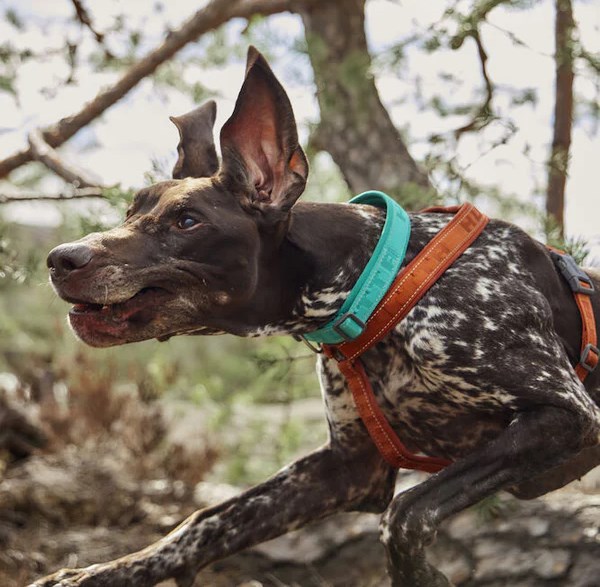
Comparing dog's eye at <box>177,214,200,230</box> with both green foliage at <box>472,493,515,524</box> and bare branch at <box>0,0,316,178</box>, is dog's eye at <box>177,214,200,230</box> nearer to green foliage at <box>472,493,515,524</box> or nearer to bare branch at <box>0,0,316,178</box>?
green foliage at <box>472,493,515,524</box>

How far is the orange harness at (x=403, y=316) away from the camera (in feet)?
11.2

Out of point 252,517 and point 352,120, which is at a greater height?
point 352,120

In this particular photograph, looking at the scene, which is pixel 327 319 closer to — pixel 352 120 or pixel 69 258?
pixel 69 258

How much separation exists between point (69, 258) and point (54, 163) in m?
2.09

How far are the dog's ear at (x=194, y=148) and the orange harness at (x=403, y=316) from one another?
89 centimetres

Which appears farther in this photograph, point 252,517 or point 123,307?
point 252,517

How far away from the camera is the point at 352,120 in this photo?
6.14 meters

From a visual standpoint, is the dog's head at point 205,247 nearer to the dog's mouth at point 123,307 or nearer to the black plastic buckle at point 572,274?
the dog's mouth at point 123,307

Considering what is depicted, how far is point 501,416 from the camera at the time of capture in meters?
3.49

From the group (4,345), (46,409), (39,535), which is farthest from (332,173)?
(4,345)

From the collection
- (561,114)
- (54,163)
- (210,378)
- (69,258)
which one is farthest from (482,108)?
(210,378)

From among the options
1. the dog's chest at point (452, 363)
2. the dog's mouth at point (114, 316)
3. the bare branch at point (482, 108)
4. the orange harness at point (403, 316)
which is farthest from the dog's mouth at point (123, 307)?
the bare branch at point (482, 108)

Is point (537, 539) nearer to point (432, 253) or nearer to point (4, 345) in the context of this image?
point (432, 253)

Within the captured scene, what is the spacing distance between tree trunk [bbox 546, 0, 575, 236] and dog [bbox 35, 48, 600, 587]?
1.47 meters
